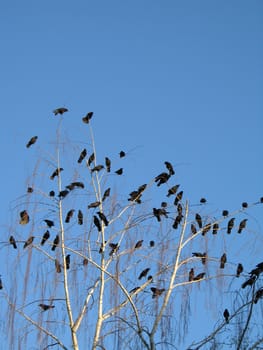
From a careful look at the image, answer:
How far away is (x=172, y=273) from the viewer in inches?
469

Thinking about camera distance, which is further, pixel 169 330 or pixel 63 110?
pixel 63 110

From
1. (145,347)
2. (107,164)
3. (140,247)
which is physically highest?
(107,164)

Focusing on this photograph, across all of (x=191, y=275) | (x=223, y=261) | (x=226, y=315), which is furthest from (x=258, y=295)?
(x=191, y=275)

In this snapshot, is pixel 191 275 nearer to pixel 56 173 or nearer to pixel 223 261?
pixel 223 261

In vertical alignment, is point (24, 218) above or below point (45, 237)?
above

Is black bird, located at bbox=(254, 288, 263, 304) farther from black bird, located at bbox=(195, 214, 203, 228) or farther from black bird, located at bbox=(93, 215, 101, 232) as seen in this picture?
black bird, located at bbox=(93, 215, 101, 232)

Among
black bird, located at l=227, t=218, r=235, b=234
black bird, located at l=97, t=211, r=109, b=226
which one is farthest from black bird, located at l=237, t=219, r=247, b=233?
black bird, located at l=97, t=211, r=109, b=226

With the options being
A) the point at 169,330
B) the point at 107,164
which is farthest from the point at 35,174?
the point at 169,330

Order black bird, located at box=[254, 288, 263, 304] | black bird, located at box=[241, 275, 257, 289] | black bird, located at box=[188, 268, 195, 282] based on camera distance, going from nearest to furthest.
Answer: black bird, located at box=[254, 288, 263, 304]
black bird, located at box=[241, 275, 257, 289]
black bird, located at box=[188, 268, 195, 282]

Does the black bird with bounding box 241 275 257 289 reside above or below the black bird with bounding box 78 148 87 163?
below

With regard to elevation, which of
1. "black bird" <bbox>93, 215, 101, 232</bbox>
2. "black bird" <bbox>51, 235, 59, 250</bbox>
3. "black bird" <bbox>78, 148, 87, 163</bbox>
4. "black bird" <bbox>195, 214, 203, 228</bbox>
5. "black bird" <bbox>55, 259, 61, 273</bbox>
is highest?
"black bird" <bbox>78, 148, 87, 163</bbox>

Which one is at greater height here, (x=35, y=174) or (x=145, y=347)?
(x=35, y=174)

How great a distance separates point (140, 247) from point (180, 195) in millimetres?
567

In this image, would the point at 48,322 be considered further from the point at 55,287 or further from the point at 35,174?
the point at 35,174
